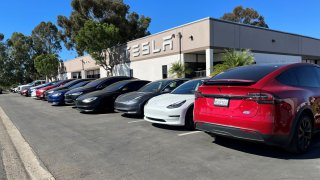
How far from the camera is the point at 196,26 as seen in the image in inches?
847

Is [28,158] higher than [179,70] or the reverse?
the reverse

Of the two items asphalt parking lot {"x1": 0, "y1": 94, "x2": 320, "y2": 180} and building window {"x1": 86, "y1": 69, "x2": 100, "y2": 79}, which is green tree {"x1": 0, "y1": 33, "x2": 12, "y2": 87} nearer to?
building window {"x1": 86, "y1": 69, "x2": 100, "y2": 79}

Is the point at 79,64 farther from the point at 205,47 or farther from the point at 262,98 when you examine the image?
the point at 262,98

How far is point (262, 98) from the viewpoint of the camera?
507 centimetres

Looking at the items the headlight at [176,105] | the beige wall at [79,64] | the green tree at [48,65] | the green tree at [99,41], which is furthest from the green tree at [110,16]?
the headlight at [176,105]

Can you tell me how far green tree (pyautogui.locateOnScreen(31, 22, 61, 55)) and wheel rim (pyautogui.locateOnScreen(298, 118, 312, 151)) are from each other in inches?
2862

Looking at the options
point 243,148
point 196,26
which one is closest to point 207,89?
point 243,148

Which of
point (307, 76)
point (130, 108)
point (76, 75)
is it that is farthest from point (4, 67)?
point (307, 76)

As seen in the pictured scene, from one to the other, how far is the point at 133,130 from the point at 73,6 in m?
42.7

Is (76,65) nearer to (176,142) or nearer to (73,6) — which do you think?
(73,6)

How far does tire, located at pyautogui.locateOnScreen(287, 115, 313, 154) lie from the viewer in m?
5.31

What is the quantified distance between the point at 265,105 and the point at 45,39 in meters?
74.4

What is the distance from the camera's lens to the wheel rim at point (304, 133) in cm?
548

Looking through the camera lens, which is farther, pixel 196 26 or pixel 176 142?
pixel 196 26
